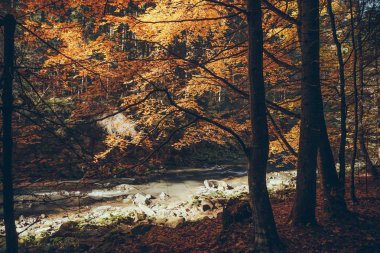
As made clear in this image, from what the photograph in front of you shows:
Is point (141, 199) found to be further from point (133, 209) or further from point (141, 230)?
point (141, 230)

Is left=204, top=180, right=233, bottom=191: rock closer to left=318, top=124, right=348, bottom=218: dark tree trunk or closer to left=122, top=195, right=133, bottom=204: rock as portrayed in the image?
left=122, top=195, right=133, bottom=204: rock

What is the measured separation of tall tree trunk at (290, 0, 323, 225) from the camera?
6129mm

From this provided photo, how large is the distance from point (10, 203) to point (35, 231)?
8579 mm

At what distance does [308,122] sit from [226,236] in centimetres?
333

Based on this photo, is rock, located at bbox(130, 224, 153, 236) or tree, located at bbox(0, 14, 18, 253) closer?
tree, located at bbox(0, 14, 18, 253)

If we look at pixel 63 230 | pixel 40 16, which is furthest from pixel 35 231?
pixel 40 16

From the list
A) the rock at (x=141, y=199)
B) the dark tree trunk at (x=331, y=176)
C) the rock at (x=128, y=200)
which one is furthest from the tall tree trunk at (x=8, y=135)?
the rock at (x=128, y=200)

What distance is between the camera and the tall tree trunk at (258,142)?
514 cm

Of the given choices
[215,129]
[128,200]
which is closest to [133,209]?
[128,200]

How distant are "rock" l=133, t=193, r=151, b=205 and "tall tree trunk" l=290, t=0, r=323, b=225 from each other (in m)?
9.09

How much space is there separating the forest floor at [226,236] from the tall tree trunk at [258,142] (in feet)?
2.07

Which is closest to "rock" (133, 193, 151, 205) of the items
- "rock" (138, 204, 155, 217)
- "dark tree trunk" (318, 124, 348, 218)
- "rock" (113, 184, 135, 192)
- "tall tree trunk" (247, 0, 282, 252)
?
"rock" (138, 204, 155, 217)

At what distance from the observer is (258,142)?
513 cm

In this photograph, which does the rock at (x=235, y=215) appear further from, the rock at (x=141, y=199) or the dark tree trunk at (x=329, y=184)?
the rock at (x=141, y=199)
